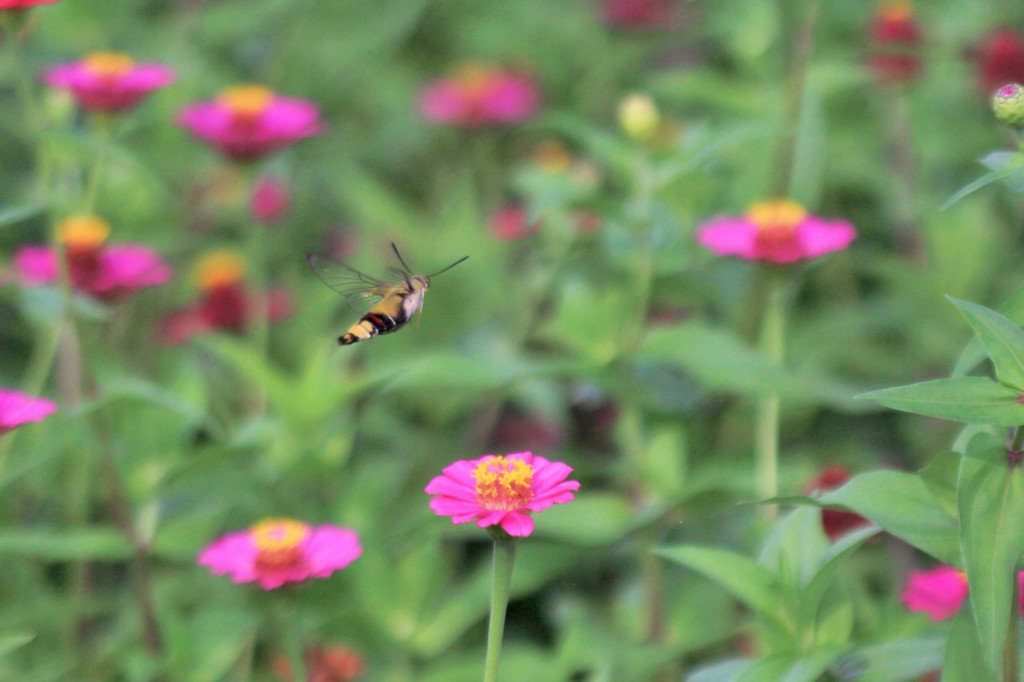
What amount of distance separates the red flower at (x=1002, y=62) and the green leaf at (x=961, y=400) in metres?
1.11

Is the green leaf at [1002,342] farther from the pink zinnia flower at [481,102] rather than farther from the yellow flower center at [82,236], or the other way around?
the pink zinnia flower at [481,102]

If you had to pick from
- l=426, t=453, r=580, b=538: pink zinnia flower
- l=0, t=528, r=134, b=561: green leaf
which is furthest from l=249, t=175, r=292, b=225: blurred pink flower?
l=426, t=453, r=580, b=538: pink zinnia flower

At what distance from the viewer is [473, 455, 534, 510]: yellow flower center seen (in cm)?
77

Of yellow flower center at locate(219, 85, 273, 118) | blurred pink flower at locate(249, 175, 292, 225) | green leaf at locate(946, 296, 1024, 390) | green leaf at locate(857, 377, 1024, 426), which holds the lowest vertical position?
blurred pink flower at locate(249, 175, 292, 225)

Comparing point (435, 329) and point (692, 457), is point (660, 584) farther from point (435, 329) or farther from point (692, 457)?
point (435, 329)

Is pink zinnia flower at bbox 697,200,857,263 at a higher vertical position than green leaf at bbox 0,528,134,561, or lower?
higher

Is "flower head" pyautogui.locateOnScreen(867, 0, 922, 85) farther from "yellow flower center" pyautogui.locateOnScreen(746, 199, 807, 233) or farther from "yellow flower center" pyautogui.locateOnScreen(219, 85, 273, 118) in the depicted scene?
"yellow flower center" pyautogui.locateOnScreen(219, 85, 273, 118)

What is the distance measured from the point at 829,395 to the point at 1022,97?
21.9 inches

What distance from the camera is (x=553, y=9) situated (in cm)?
262

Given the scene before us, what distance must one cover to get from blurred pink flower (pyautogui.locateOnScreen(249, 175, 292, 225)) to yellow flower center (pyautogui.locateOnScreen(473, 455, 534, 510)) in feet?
3.29

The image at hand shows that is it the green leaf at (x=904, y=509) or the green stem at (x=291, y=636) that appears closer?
the green leaf at (x=904, y=509)

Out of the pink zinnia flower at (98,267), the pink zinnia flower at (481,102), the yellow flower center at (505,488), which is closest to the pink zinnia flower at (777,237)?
the yellow flower center at (505,488)

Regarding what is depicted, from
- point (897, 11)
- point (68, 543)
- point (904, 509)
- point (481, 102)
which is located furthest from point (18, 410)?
point (897, 11)

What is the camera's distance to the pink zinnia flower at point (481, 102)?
2105 millimetres
